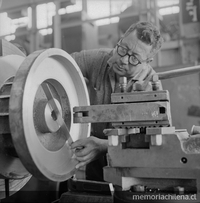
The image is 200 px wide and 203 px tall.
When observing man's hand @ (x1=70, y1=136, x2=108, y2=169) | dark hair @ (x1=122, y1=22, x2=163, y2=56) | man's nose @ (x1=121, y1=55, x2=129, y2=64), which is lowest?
man's hand @ (x1=70, y1=136, x2=108, y2=169)

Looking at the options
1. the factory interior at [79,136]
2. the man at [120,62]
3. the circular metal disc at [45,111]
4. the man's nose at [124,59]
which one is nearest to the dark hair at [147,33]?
the man at [120,62]

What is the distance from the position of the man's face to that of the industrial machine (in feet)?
1.79

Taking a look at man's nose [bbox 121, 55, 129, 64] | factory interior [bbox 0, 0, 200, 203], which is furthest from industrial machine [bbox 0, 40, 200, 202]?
man's nose [bbox 121, 55, 129, 64]

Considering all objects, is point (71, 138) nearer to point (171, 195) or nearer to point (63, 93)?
point (63, 93)

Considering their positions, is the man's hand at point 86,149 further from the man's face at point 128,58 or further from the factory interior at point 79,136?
the man's face at point 128,58

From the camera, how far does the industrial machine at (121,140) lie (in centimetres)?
77

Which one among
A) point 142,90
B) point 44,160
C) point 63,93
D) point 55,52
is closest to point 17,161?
point 44,160

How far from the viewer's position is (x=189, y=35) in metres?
3.45

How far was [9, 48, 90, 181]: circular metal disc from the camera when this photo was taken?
30.5 inches

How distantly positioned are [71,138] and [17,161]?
210 mm

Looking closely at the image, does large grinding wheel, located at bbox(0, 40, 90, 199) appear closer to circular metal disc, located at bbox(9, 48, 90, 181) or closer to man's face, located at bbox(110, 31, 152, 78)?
circular metal disc, located at bbox(9, 48, 90, 181)

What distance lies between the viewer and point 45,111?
0.95 m

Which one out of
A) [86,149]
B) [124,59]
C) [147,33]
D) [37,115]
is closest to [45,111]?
[37,115]

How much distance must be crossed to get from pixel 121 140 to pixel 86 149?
249 mm
